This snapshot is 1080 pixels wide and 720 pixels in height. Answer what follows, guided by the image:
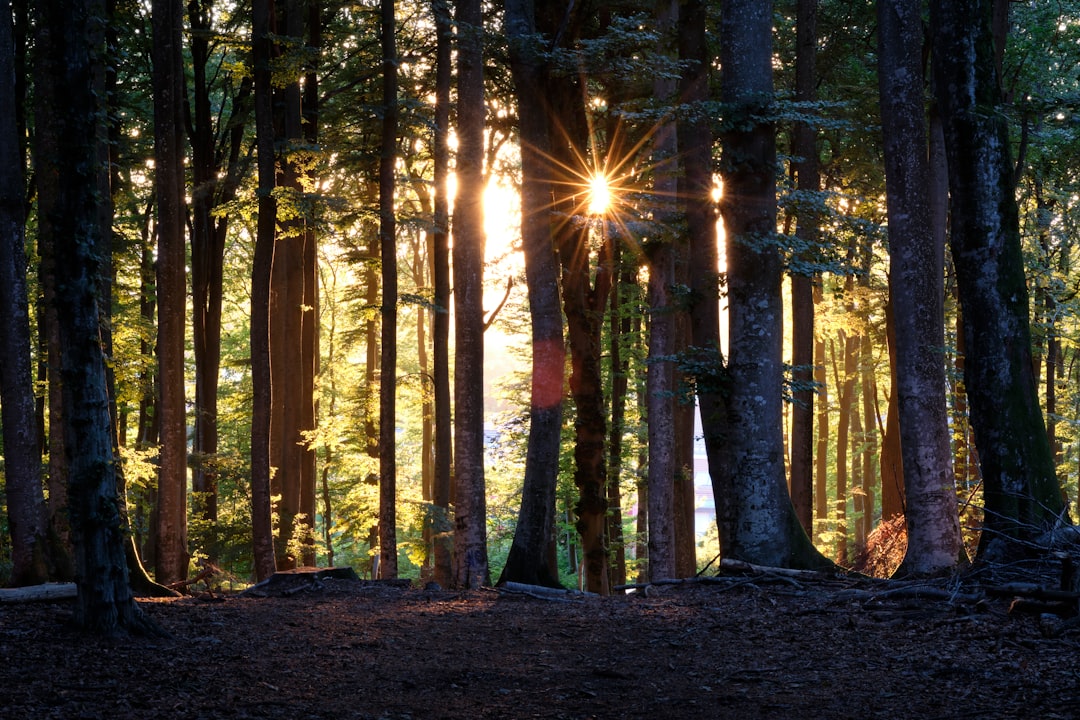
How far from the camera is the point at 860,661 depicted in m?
7.36

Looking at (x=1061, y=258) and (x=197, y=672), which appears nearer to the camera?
(x=197, y=672)

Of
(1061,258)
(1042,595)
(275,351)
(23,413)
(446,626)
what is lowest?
(446,626)

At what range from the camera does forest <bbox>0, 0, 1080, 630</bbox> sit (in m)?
9.44

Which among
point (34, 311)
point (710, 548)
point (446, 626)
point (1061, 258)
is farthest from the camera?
point (710, 548)

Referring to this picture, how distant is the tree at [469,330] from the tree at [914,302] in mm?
6193

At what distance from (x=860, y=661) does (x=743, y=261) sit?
6.13 m

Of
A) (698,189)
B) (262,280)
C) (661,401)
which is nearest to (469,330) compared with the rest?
(661,401)

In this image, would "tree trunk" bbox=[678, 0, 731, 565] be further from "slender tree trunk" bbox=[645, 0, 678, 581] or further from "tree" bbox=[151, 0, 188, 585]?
"tree" bbox=[151, 0, 188, 585]

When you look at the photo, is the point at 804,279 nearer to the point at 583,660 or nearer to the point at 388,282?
the point at 388,282

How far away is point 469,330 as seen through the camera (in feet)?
49.0

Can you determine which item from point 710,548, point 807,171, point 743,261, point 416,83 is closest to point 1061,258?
point 807,171

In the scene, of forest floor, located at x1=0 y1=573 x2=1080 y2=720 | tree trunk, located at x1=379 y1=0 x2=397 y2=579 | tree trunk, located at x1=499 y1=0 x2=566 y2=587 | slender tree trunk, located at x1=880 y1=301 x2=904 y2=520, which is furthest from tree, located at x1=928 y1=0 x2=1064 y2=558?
tree trunk, located at x1=379 y1=0 x2=397 y2=579

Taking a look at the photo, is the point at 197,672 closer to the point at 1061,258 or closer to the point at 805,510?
A: the point at 805,510

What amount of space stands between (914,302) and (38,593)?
36.4 ft
